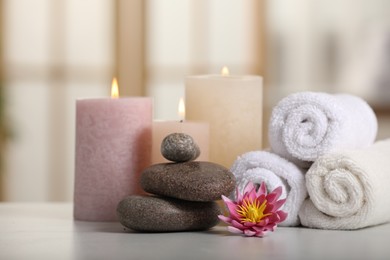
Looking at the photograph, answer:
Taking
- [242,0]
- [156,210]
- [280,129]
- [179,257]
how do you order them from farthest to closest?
[242,0] → [280,129] → [156,210] → [179,257]

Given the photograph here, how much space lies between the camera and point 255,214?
955mm

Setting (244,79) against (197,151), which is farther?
(244,79)

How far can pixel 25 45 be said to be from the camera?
9.95 feet

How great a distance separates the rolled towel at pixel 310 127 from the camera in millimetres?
1037

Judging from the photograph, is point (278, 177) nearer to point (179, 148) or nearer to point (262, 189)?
point (262, 189)

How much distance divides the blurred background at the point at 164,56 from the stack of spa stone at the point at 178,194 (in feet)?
6.52

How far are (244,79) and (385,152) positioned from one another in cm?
24

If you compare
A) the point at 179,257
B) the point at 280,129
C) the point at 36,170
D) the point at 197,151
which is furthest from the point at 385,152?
the point at 36,170

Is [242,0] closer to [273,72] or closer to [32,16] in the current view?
[273,72]

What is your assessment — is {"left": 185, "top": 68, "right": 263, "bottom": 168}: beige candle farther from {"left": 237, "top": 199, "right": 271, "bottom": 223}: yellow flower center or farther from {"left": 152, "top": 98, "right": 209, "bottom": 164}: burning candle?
{"left": 237, "top": 199, "right": 271, "bottom": 223}: yellow flower center

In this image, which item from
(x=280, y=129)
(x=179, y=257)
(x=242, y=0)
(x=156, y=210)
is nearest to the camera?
(x=179, y=257)

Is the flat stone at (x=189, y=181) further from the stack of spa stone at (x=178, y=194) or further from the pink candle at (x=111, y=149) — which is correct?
the pink candle at (x=111, y=149)

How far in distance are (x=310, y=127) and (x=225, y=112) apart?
15cm

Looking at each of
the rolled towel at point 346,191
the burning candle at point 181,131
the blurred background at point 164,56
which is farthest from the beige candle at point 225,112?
the blurred background at point 164,56
